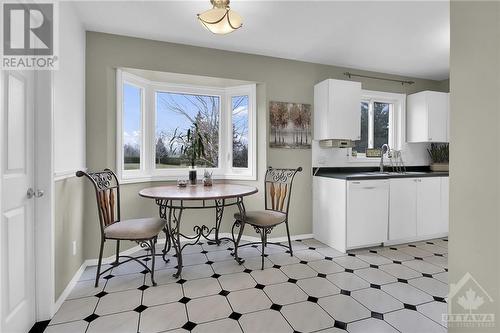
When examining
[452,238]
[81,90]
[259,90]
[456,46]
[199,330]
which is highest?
[259,90]

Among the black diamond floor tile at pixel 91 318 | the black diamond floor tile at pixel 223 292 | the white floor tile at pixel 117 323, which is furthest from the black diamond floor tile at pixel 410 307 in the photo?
the black diamond floor tile at pixel 91 318

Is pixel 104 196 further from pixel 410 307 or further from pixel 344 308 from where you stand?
pixel 410 307

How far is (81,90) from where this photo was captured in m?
2.60

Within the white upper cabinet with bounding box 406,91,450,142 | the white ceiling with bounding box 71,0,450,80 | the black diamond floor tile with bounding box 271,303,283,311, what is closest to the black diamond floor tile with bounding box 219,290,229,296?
the black diamond floor tile with bounding box 271,303,283,311

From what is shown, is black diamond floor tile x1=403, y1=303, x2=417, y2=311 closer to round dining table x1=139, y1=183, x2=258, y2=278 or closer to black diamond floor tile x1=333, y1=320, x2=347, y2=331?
black diamond floor tile x1=333, y1=320, x2=347, y2=331

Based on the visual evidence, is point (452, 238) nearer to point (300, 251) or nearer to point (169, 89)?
point (300, 251)

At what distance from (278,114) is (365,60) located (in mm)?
1438

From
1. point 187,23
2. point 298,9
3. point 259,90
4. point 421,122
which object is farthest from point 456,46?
point 421,122

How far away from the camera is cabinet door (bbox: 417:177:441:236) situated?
3.52 meters

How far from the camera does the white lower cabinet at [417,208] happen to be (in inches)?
133

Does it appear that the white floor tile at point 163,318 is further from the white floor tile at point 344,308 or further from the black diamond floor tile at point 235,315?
the white floor tile at point 344,308

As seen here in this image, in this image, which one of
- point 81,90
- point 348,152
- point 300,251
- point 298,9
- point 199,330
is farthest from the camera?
point 348,152

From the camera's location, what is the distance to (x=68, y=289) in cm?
217

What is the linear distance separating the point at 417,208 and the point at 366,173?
2.61 ft
